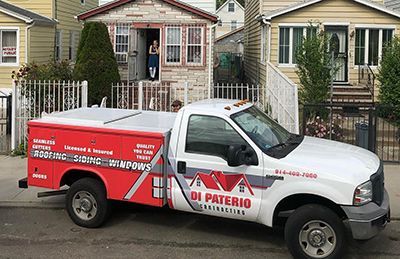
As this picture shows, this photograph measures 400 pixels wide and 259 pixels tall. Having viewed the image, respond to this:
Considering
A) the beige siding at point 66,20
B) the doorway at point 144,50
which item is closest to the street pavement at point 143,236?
the doorway at point 144,50

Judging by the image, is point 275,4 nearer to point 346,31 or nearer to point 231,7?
point 346,31

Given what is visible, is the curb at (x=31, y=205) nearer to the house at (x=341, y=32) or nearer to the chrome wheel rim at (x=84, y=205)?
the chrome wheel rim at (x=84, y=205)

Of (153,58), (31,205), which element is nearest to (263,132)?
(31,205)

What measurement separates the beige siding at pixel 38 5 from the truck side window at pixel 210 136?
18.2m

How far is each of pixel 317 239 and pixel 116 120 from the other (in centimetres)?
315

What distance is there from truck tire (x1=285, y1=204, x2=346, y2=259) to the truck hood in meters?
0.42

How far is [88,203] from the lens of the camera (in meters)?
7.11

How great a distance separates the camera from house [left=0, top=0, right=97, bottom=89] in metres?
20.5

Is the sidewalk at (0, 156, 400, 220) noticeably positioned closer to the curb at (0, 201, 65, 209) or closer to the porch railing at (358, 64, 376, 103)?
the curb at (0, 201, 65, 209)

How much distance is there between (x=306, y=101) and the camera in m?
14.6

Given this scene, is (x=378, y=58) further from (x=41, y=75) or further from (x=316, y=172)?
(x=316, y=172)

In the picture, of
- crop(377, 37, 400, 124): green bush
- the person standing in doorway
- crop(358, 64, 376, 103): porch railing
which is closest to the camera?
crop(377, 37, 400, 124): green bush

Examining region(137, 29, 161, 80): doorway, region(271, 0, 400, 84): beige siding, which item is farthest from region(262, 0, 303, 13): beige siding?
region(137, 29, 161, 80): doorway

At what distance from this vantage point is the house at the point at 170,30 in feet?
61.9
